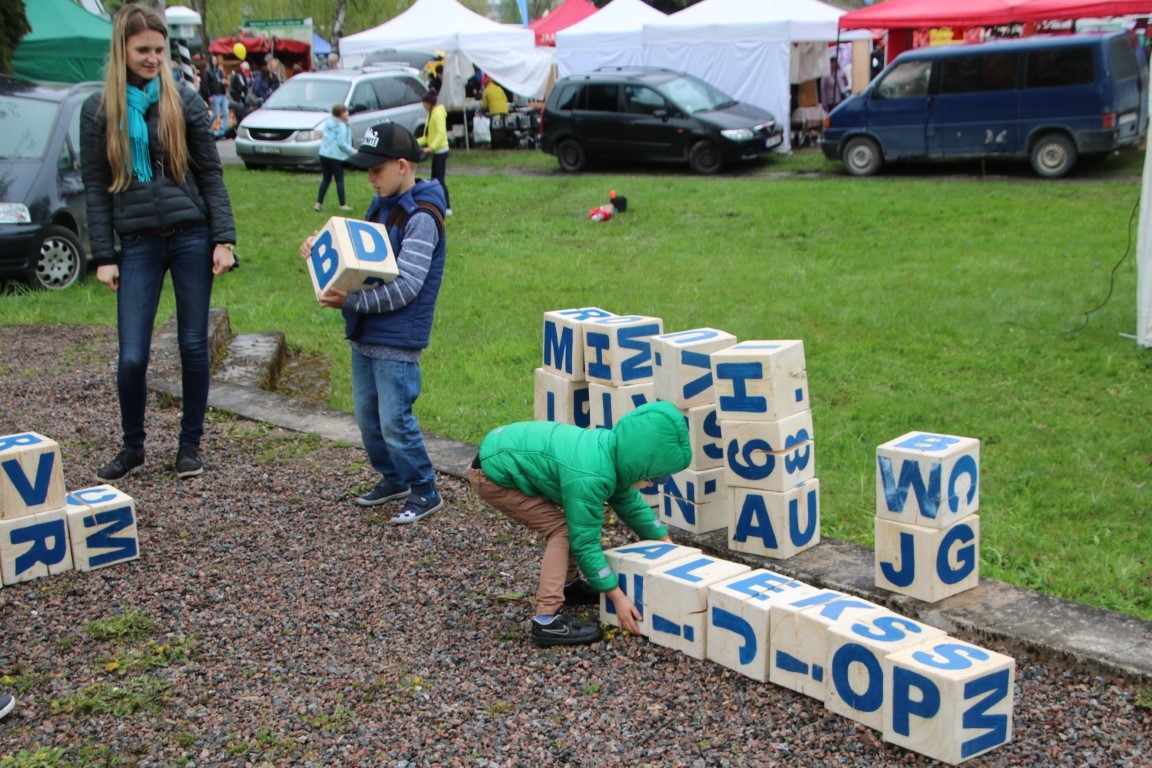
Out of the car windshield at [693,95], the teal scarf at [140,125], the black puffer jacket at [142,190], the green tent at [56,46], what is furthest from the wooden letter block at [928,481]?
the green tent at [56,46]

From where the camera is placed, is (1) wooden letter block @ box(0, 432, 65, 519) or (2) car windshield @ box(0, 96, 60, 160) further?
(2) car windshield @ box(0, 96, 60, 160)

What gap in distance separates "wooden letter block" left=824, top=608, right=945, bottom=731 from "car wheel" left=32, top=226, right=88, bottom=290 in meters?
9.33

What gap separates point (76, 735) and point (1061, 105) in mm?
16426

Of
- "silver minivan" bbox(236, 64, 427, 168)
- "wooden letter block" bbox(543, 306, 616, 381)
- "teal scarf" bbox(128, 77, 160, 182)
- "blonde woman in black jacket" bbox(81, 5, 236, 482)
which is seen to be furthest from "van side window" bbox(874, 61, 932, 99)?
"teal scarf" bbox(128, 77, 160, 182)

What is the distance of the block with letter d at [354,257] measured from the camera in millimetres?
4535

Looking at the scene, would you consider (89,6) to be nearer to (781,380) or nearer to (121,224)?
(121,224)

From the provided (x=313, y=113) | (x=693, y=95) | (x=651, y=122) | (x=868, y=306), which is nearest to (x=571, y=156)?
(x=651, y=122)

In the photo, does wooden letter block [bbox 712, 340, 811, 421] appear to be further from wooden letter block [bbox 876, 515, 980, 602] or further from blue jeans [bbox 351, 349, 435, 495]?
blue jeans [bbox 351, 349, 435, 495]

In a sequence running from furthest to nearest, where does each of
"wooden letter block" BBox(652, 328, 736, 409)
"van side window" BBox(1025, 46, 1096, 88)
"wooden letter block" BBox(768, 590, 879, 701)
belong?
"van side window" BBox(1025, 46, 1096, 88) < "wooden letter block" BBox(652, 328, 736, 409) < "wooden letter block" BBox(768, 590, 879, 701)

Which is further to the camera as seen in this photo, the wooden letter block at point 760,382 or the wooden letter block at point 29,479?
the wooden letter block at point 29,479

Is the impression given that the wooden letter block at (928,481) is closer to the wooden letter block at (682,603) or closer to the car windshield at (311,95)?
the wooden letter block at (682,603)

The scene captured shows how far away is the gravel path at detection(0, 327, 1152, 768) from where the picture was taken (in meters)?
3.31

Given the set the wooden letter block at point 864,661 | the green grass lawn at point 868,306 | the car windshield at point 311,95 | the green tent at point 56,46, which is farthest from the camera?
the car windshield at point 311,95

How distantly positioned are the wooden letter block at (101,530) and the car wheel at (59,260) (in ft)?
22.4
